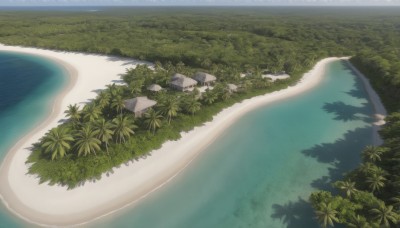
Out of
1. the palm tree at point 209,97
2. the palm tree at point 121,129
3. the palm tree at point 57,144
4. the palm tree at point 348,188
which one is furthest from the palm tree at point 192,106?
the palm tree at point 348,188

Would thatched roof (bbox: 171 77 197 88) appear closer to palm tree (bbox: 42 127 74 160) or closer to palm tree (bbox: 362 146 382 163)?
palm tree (bbox: 42 127 74 160)

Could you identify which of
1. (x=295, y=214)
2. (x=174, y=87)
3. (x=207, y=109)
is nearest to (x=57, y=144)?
(x=207, y=109)

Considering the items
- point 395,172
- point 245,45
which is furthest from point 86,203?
point 245,45

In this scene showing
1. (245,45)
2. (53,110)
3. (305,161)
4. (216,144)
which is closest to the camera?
(305,161)

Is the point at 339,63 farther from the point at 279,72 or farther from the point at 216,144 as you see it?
the point at 216,144

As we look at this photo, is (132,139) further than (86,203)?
Yes

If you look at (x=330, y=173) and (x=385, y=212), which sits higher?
(x=385, y=212)

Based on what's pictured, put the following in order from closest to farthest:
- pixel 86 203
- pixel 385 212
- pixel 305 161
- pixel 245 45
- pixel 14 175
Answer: pixel 385 212
pixel 86 203
pixel 14 175
pixel 305 161
pixel 245 45
